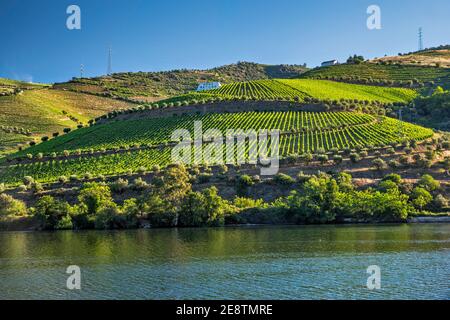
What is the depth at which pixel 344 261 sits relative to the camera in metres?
50.3

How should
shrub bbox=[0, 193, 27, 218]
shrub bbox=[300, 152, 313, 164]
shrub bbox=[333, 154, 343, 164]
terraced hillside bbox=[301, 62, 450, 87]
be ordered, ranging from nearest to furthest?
shrub bbox=[0, 193, 27, 218] < shrub bbox=[333, 154, 343, 164] < shrub bbox=[300, 152, 313, 164] < terraced hillside bbox=[301, 62, 450, 87]

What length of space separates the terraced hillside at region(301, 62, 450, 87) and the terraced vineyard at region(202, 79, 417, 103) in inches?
342

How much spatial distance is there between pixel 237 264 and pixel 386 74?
148757mm

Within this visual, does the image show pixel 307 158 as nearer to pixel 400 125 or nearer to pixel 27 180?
pixel 400 125

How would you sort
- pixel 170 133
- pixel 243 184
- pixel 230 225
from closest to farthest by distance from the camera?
pixel 230 225 → pixel 243 184 → pixel 170 133

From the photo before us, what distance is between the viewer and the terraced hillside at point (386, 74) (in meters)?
173

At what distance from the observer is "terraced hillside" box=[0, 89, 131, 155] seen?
159 meters

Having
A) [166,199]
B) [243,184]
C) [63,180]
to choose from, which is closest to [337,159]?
[243,184]

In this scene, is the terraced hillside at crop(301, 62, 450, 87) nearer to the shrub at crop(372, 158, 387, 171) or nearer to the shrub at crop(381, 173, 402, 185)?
the shrub at crop(372, 158, 387, 171)

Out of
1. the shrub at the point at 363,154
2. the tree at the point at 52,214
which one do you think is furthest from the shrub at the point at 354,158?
the tree at the point at 52,214

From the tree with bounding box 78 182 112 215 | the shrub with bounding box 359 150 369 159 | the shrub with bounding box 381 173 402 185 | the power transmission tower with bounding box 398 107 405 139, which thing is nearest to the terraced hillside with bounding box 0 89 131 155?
the tree with bounding box 78 182 112 215

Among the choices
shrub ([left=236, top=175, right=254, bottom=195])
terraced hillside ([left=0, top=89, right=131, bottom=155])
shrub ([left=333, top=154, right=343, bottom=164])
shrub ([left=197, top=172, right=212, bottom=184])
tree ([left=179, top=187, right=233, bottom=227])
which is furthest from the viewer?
terraced hillside ([left=0, top=89, right=131, bottom=155])

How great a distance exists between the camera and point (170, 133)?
126188 mm
